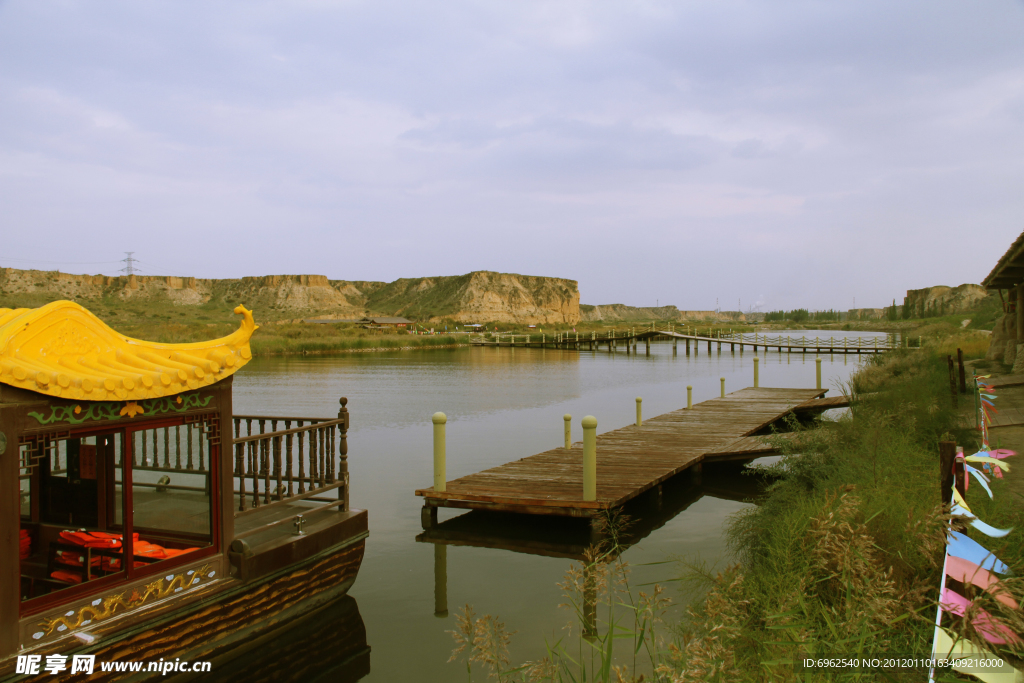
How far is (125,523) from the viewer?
192 inches

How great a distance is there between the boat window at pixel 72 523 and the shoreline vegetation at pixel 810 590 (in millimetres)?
2989

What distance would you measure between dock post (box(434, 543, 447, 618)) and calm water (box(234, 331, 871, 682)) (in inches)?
2.9

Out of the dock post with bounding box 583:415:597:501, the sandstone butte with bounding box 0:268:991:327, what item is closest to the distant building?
the sandstone butte with bounding box 0:268:991:327

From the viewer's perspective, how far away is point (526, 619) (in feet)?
23.6

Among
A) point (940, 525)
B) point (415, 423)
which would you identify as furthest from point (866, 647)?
point (415, 423)

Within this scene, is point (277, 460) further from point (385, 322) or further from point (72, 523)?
point (385, 322)

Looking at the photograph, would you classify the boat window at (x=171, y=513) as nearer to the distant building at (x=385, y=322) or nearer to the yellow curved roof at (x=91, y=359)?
the yellow curved roof at (x=91, y=359)

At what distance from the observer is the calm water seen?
7.29 m

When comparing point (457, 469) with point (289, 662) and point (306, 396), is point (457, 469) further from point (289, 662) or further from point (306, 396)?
point (306, 396)

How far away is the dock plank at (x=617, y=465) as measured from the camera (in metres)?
9.39

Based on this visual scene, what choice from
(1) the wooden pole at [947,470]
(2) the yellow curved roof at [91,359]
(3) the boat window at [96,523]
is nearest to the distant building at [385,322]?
(3) the boat window at [96,523]

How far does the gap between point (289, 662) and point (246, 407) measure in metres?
20.3

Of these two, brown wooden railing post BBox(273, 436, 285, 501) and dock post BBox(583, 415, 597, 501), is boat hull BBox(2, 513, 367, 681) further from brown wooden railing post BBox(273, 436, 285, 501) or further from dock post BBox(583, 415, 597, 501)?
dock post BBox(583, 415, 597, 501)

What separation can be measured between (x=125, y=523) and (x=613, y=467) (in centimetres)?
801
